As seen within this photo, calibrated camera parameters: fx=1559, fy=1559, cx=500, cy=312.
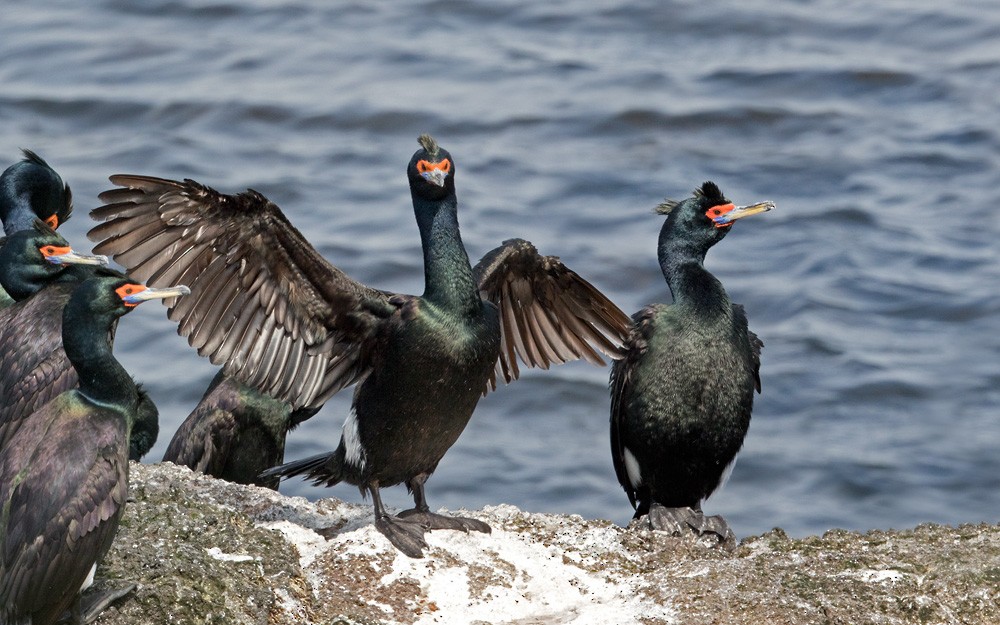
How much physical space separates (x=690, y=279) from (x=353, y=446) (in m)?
1.89

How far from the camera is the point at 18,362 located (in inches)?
277

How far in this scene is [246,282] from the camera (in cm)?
654

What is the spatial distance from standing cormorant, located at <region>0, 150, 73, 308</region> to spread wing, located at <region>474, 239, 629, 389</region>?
8.92 ft

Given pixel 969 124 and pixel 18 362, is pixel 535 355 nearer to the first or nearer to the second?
pixel 18 362

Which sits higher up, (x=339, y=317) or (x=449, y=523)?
(x=339, y=317)

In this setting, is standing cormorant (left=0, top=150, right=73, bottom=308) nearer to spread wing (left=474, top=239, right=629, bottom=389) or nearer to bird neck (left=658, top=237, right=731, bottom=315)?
spread wing (left=474, top=239, right=629, bottom=389)

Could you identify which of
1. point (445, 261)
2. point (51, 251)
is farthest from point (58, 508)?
point (51, 251)

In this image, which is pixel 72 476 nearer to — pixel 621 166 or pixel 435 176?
Answer: pixel 435 176

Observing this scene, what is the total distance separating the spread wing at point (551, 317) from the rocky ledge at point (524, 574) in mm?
1299

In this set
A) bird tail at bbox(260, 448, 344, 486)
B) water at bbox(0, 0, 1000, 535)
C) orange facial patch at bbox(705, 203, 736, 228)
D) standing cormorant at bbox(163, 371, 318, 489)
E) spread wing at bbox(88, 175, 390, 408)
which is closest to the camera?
spread wing at bbox(88, 175, 390, 408)

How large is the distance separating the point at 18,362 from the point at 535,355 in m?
2.44

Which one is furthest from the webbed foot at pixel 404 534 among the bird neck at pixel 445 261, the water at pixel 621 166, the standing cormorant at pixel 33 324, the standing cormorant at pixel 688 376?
the water at pixel 621 166

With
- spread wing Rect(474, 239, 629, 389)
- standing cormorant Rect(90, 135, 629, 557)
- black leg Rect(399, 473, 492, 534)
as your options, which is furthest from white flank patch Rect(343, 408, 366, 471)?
spread wing Rect(474, 239, 629, 389)

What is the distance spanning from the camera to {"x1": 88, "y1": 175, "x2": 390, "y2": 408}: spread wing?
6289 millimetres
